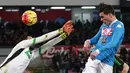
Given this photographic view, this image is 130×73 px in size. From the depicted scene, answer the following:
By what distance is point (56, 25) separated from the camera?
18.5m

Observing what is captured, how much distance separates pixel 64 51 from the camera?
16234 mm

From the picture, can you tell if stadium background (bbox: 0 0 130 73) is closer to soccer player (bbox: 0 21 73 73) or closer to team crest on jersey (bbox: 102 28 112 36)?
soccer player (bbox: 0 21 73 73)

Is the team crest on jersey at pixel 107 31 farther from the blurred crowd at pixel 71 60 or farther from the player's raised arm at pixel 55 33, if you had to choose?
the blurred crowd at pixel 71 60

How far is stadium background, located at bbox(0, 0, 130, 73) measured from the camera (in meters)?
16.1

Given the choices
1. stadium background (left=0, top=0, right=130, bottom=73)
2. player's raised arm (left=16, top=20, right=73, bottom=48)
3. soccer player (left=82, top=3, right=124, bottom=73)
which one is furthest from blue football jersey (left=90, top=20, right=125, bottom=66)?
stadium background (left=0, top=0, right=130, bottom=73)

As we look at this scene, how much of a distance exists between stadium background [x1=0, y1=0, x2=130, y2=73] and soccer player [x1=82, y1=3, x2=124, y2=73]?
8830 millimetres

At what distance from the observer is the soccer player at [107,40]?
232 inches

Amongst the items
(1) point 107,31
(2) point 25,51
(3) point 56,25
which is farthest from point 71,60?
(1) point 107,31

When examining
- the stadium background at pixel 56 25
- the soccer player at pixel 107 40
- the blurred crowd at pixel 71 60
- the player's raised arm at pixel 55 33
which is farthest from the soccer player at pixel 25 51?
the blurred crowd at pixel 71 60

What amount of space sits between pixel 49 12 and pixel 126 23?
536 centimetres

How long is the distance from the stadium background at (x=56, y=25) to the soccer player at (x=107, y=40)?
883cm

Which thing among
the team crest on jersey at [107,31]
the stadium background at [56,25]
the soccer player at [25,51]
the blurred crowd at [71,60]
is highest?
the team crest on jersey at [107,31]

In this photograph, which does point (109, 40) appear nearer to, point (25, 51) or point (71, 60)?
point (25, 51)

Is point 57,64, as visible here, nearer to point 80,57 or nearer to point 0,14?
point 80,57
